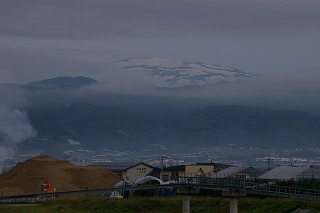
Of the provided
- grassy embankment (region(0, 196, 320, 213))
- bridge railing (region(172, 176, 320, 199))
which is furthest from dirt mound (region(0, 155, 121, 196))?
bridge railing (region(172, 176, 320, 199))

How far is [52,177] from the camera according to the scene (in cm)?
10050

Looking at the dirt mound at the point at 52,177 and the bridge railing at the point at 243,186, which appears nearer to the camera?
the bridge railing at the point at 243,186

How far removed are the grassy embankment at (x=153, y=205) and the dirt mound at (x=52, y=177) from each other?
16.4 meters

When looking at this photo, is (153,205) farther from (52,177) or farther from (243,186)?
(52,177)

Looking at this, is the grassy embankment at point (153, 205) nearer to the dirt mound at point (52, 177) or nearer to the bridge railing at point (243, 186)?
the bridge railing at point (243, 186)

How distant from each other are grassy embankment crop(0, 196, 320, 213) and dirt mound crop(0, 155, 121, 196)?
1637 centimetres

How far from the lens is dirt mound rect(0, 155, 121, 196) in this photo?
95.4 m

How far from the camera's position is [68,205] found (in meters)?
76.2

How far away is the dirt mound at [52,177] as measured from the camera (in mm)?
95412

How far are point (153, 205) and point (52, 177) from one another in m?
28.7

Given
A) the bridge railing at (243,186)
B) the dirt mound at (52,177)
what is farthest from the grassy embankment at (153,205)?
the dirt mound at (52,177)

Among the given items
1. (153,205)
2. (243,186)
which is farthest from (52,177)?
(243,186)

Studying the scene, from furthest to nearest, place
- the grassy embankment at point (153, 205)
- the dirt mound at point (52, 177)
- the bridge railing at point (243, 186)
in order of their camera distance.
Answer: the dirt mound at point (52, 177)
the grassy embankment at point (153, 205)
the bridge railing at point (243, 186)

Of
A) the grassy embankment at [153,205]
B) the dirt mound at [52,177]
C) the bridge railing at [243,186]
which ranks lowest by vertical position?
the grassy embankment at [153,205]
